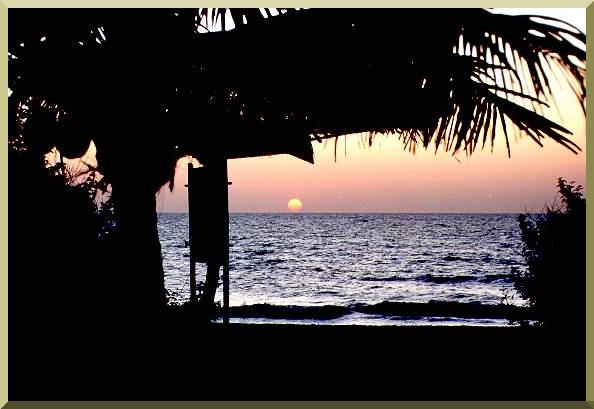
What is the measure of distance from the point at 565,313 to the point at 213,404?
318 centimetres

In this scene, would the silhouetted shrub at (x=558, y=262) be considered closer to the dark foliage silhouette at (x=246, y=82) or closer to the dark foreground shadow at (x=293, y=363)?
the dark foreground shadow at (x=293, y=363)

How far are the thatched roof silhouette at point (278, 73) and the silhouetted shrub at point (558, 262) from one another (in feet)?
5.51

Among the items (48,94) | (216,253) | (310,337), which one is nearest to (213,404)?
(310,337)

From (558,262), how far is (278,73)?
3189mm

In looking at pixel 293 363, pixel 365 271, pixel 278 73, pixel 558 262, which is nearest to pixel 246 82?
pixel 278 73

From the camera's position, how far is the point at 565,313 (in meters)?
5.09

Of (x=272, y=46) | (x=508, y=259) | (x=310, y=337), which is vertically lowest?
(x=508, y=259)

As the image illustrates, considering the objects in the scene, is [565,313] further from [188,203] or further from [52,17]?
[52,17]

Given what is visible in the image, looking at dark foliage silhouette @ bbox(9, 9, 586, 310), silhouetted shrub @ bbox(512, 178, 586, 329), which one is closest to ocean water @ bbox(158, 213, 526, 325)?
silhouetted shrub @ bbox(512, 178, 586, 329)

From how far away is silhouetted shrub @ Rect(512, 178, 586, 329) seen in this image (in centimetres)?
509

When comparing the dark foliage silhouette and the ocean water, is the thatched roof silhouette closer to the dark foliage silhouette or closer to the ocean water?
the dark foliage silhouette

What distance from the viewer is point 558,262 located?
5336 mm

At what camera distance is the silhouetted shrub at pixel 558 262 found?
16.7 feet

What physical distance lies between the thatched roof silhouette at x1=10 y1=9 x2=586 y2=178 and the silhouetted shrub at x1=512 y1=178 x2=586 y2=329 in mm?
1680
